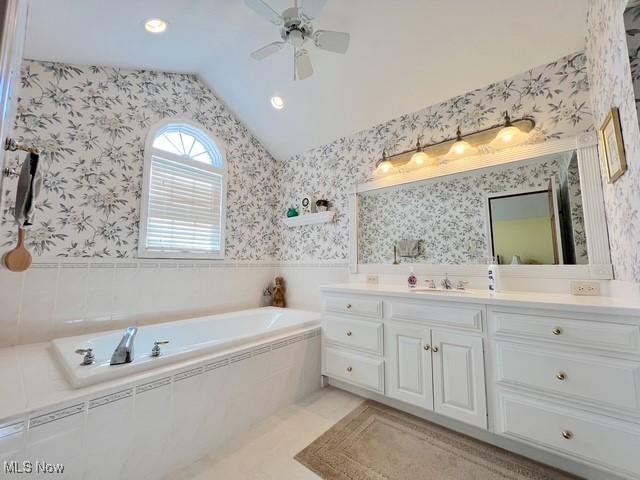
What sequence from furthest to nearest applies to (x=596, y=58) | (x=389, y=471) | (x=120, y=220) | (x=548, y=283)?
(x=120, y=220) < (x=548, y=283) < (x=596, y=58) < (x=389, y=471)

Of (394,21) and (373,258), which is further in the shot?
(373,258)

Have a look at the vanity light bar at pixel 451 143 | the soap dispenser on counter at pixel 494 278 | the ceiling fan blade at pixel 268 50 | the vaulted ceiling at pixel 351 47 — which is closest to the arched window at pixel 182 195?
the vaulted ceiling at pixel 351 47

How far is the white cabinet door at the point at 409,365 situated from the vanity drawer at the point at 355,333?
0.08 metres

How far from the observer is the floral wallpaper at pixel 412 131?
1808 mm

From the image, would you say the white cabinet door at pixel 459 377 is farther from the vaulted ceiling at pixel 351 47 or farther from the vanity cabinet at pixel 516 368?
the vaulted ceiling at pixel 351 47

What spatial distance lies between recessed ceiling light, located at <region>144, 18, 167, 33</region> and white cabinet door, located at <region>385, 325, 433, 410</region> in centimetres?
282

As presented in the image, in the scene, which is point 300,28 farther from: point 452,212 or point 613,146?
point 613,146

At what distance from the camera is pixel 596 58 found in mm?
1587

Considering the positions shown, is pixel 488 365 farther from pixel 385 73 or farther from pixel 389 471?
pixel 385 73

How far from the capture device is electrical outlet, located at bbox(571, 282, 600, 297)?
1.65 m

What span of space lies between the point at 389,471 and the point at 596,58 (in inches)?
104

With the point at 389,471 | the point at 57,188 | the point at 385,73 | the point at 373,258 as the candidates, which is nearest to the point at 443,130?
the point at 385,73

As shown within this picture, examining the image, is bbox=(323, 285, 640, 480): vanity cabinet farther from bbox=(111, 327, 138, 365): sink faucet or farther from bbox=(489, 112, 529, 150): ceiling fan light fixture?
bbox=(111, 327, 138, 365): sink faucet

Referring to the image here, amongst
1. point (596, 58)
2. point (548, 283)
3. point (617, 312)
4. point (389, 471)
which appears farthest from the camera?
point (548, 283)
